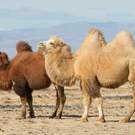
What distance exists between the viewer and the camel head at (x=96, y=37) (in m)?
16.9

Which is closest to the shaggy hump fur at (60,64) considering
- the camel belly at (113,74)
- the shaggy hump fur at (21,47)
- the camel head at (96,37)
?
the camel head at (96,37)

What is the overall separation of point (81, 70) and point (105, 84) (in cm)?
65

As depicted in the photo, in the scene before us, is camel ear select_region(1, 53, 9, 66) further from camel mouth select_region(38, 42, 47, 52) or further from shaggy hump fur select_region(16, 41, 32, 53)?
camel mouth select_region(38, 42, 47, 52)

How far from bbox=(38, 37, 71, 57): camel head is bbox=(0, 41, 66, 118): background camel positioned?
32.6 inches

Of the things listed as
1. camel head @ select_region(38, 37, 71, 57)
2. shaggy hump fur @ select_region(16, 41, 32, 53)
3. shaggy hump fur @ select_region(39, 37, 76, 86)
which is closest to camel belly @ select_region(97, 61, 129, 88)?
shaggy hump fur @ select_region(39, 37, 76, 86)

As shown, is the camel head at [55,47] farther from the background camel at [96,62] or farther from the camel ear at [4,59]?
the camel ear at [4,59]

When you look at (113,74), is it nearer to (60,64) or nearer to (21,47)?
(60,64)

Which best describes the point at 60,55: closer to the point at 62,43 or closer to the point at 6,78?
the point at 62,43

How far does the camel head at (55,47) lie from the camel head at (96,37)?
659 mm

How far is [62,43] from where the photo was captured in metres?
17.3

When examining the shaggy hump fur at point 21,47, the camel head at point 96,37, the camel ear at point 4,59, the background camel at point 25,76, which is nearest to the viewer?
the camel head at point 96,37

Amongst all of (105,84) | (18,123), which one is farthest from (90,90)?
(18,123)

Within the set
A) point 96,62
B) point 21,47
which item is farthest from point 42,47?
point 21,47

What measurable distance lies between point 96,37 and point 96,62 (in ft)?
2.23
